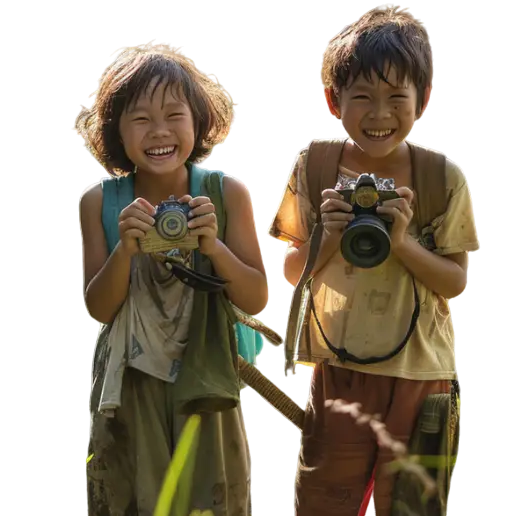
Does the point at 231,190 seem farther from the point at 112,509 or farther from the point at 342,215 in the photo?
the point at 112,509

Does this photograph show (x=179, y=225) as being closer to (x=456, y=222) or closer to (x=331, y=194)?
(x=331, y=194)

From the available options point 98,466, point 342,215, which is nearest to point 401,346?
point 342,215

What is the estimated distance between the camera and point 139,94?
3.51m

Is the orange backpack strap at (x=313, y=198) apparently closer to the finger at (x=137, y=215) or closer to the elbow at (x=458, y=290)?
the elbow at (x=458, y=290)

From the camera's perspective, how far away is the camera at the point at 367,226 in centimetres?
347

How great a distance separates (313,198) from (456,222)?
440mm

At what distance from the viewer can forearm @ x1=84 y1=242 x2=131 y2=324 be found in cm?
346

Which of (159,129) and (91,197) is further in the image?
(91,197)

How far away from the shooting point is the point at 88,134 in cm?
370

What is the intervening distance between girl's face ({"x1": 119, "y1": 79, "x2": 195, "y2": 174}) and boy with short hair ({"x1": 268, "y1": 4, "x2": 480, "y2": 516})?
1.40ft

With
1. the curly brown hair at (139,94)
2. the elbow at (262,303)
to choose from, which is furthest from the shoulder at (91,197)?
the elbow at (262,303)

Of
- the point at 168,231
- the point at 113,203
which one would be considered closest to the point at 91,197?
the point at 113,203

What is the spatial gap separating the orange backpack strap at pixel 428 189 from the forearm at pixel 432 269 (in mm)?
113

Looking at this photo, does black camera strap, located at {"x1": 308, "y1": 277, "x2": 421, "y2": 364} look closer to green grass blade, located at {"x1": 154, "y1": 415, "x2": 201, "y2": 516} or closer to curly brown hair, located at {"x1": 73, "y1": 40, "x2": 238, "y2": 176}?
green grass blade, located at {"x1": 154, "y1": 415, "x2": 201, "y2": 516}
